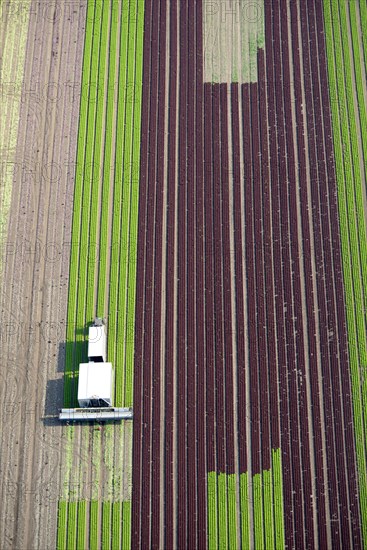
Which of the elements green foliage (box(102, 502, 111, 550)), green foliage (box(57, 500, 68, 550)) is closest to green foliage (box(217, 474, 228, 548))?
green foliage (box(102, 502, 111, 550))

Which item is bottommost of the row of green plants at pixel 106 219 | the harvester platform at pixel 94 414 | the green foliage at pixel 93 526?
the green foliage at pixel 93 526

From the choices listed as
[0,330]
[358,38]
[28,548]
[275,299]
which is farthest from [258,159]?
[28,548]

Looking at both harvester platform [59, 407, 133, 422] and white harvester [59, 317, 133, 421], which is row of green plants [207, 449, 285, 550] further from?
white harvester [59, 317, 133, 421]

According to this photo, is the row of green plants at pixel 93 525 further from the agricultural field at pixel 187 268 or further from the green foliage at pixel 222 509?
the green foliage at pixel 222 509

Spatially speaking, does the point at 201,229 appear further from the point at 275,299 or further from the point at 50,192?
the point at 50,192

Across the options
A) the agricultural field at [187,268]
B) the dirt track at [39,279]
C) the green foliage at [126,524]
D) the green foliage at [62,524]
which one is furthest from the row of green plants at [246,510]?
the dirt track at [39,279]

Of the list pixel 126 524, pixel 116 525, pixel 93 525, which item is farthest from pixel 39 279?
pixel 126 524
